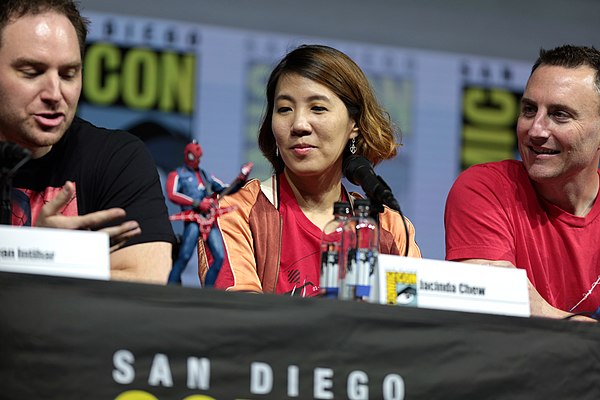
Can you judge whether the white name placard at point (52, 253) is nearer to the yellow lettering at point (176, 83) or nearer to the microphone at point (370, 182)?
the microphone at point (370, 182)

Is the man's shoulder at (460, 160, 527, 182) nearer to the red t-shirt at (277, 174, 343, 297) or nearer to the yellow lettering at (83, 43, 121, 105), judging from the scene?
the red t-shirt at (277, 174, 343, 297)

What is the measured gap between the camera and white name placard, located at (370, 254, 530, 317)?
5.59ft

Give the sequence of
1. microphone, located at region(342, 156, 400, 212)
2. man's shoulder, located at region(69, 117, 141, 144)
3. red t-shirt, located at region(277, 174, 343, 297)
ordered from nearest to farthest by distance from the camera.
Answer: microphone, located at region(342, 156, 400, 212)
man's shoulder, located at region(69, 117, 141, 144)
red t-shirt, located at region(277, 174, 343, 297)

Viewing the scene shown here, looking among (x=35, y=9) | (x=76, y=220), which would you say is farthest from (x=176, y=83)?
(x=76, y=220)

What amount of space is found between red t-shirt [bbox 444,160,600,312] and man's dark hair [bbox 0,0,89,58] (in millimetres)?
1166

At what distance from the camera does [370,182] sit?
2.07 m

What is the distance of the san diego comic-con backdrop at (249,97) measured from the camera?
380cm

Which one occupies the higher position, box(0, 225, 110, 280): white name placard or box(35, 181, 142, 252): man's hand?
box(35, 181, 142, 252): man's hand

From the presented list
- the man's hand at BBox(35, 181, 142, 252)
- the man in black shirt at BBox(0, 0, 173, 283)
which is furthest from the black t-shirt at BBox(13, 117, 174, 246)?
the man's hand at BBox(35, 181, 142, 252)

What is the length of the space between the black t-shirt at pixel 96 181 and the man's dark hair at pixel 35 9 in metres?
0.26

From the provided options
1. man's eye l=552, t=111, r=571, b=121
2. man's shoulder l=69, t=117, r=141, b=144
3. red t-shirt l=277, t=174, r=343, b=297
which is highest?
man's eye l=552, t=111, r=571, b=121

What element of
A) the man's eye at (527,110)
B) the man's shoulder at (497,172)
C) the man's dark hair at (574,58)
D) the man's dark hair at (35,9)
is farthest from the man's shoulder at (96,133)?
the man's dark hair at (574,58)

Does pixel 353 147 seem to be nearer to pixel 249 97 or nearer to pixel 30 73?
pixel 30 73

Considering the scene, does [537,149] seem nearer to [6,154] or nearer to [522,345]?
[522,345]
